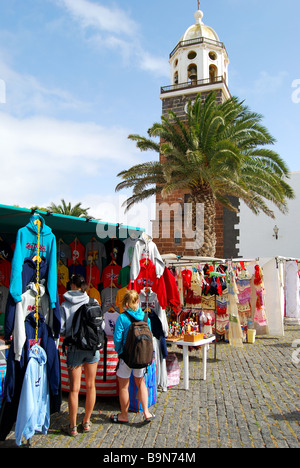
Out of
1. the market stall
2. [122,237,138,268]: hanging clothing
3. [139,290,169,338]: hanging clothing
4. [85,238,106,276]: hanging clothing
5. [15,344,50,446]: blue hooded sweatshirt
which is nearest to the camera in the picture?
[15,344,50,446]: blue hooded sweatshirt

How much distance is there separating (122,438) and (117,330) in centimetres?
121

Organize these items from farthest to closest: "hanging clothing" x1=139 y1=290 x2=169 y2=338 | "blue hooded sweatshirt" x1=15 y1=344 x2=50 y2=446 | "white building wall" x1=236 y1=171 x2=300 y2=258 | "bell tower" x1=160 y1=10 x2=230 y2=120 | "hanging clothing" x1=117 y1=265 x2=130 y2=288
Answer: "bell tower" x1=160 y1=10 x2=230 y2=120
"white building wall" x1=236 y1=171 x2=300 y2=258
"hanging clothing" x1=117 y1=265 x2=130 y2=288
"hanging clothing" x1=139 y1=290 x2=169 y2=338
"blue hooded sweatshirt" x1=15 y1=344 x2=50 y2=446

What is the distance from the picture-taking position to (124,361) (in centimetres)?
451

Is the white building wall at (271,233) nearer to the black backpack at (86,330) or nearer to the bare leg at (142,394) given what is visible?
the bare leg at (142,394)

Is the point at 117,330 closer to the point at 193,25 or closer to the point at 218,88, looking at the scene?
the point at 218,88

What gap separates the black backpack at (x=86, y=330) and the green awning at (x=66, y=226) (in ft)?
4.44

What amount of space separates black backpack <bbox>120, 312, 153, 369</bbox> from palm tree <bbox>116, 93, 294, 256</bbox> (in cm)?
986

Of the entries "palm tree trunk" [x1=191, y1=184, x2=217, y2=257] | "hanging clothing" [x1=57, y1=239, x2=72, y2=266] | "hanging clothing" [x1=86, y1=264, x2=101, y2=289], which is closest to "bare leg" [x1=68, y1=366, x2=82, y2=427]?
"hanging clothing" [x1=86, y1=264, x2=101, y2=289]

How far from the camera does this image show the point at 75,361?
4289mm

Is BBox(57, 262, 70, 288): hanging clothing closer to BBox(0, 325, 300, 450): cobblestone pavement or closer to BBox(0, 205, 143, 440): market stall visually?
BBox(0, 205, 143, 440): market stall

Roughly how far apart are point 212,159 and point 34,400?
11463 mm

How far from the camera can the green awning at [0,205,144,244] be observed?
4.80 m

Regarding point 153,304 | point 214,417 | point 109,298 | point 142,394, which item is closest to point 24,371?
point 142,394

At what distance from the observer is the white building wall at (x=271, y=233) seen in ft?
67.1
